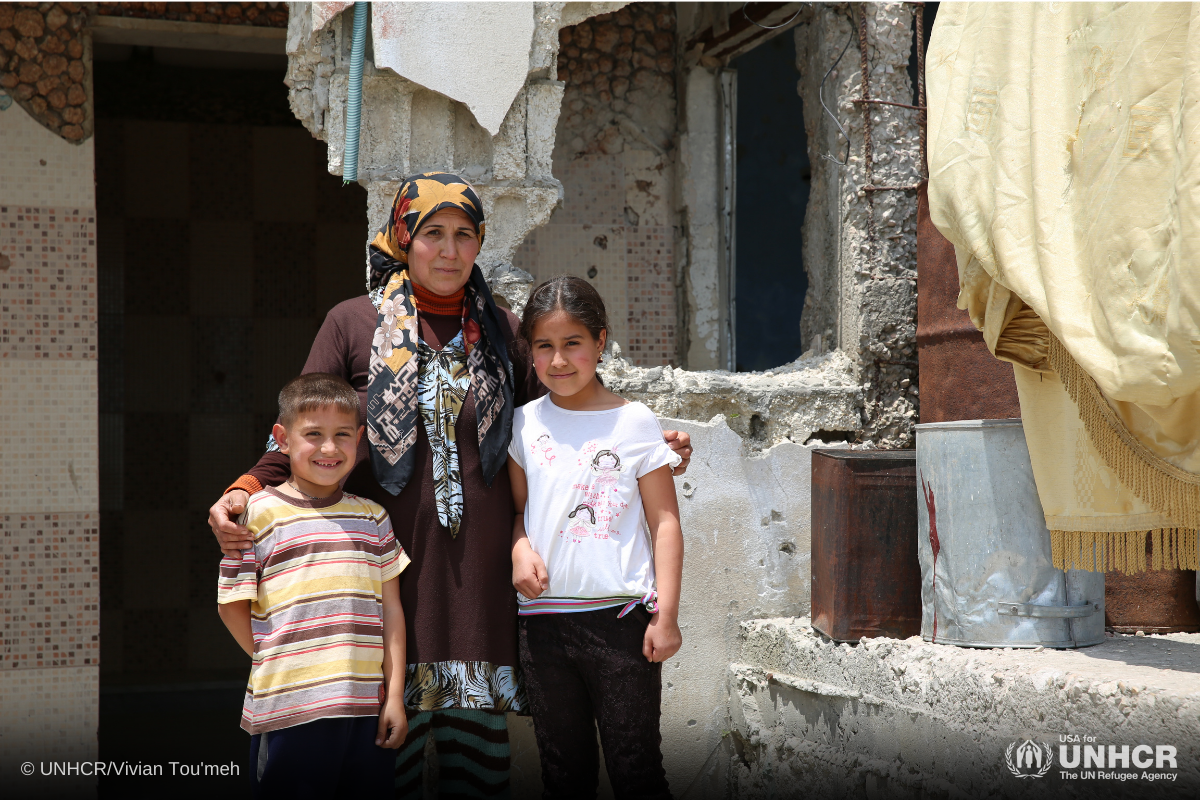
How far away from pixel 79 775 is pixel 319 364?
2.54m

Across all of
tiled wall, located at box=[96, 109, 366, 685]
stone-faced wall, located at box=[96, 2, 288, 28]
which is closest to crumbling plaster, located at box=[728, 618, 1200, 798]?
stone-faced wall, located at box=[96, 2, 288, 28]

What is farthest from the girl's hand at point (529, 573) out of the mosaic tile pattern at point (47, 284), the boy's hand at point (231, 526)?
the mosaic tile pattern at point (47, 284)

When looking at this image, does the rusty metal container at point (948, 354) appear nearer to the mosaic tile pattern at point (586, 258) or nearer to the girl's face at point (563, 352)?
the girl's face at point (563, 352)

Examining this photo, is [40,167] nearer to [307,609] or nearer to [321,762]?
[307,609]

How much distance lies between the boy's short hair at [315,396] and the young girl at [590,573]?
0.46 m

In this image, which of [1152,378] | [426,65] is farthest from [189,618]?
[1152,378]

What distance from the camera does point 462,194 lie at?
2406mm

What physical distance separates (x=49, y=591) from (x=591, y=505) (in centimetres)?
278

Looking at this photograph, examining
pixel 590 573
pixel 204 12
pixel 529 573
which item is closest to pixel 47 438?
pixel 204 12

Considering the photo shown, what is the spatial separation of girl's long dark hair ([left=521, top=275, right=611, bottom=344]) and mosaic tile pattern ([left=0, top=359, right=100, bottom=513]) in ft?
8.33

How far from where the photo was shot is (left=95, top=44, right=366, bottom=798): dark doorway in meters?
6.23

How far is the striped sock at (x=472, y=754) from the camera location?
2.36 m

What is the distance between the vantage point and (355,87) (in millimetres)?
3383

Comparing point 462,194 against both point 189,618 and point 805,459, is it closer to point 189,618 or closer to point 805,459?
point 805,459
